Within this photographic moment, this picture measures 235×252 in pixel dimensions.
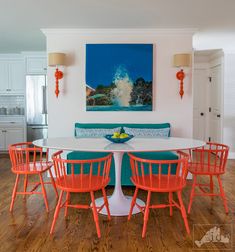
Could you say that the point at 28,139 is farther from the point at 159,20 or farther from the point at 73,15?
the point at 159,20

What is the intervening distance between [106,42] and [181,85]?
135 cm

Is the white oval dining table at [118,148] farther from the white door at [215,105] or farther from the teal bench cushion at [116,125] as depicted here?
the white door at [215,105]

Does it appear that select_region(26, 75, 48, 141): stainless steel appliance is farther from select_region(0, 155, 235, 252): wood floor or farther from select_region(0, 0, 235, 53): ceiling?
select_region(0, 155, 235, 252): wood floor

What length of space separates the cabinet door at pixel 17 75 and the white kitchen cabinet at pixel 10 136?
955 mm

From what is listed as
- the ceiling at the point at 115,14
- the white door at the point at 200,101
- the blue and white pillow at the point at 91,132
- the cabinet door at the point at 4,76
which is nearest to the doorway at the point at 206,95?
the white door at the point at 200,101

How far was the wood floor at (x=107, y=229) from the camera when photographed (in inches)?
97.1

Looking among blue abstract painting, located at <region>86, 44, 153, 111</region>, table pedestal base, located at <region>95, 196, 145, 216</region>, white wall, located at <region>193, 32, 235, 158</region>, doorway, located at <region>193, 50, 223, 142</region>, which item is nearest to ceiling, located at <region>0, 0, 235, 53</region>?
blue abstract painting, located at <region>86, 44, 153, 111</region>

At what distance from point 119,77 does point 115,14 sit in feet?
3.54

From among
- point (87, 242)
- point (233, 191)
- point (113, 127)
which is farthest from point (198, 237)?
point (113, 127)

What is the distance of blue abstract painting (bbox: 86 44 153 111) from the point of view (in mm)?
4617

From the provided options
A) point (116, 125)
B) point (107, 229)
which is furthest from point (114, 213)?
point (116, 125)

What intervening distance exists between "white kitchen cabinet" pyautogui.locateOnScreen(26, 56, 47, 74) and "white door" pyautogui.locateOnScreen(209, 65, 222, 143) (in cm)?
388

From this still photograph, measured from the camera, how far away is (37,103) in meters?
6.75

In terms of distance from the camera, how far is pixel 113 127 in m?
4.55
